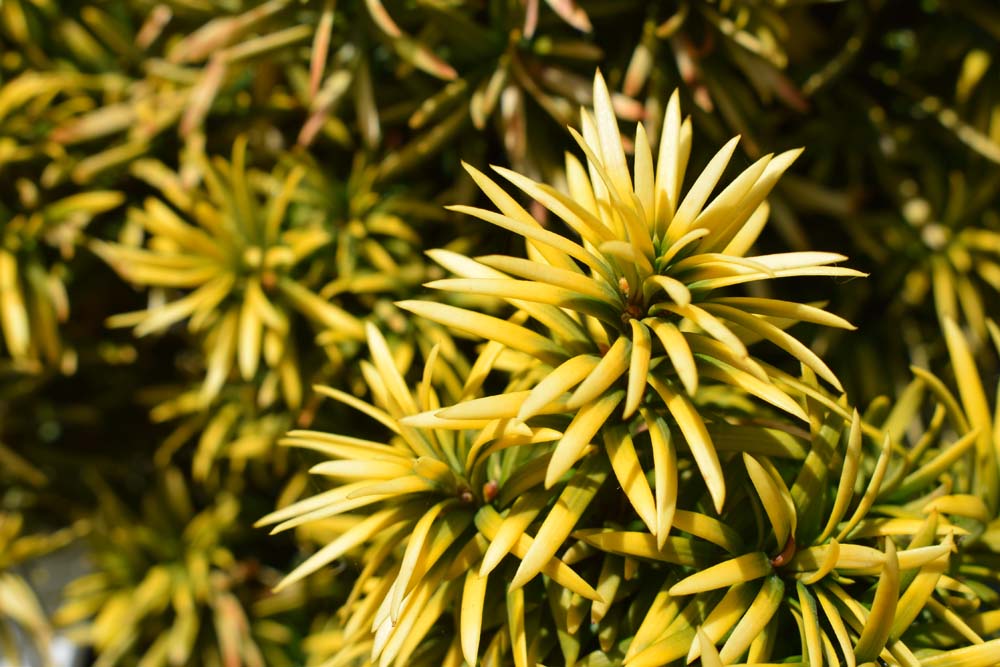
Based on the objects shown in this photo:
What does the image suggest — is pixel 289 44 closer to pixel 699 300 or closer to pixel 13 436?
pixel 699 300

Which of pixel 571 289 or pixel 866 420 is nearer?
pixel 571 289

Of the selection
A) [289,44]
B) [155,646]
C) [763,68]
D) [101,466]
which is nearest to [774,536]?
[763,68]

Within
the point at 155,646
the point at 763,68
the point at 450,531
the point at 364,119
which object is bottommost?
the point at 155,646

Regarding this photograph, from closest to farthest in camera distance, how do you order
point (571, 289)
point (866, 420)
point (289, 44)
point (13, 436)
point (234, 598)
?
point (571, 289) → point (866, 420) → point (289, 44) → point (234, 598) → point (13, 436)

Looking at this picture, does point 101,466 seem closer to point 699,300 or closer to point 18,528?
point 18,528

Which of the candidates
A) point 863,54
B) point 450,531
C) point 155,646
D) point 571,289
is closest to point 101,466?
point 155,646

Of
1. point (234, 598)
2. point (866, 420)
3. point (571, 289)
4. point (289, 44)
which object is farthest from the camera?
point (234, 598)

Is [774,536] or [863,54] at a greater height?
[863,54]
